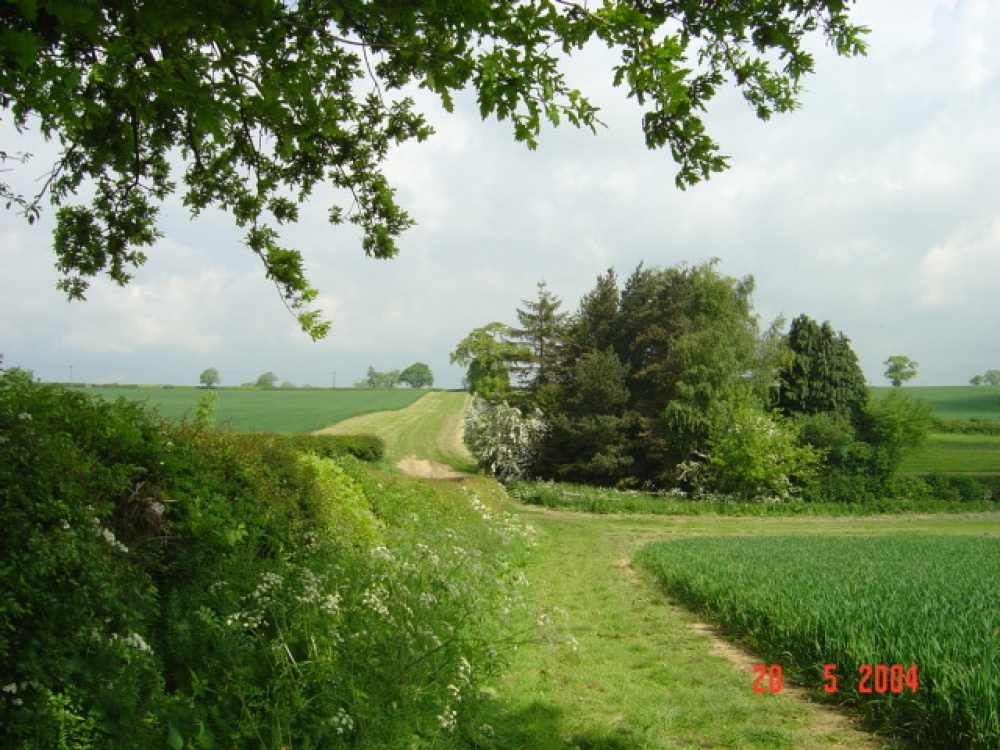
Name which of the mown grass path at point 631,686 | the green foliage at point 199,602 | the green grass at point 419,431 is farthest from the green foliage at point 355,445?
the green foliage at point 199,602

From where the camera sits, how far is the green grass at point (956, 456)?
33.8 metres

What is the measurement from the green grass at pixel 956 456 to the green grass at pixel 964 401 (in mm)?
7731

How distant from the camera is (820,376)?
32.2 meters

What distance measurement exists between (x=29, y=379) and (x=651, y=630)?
7.29 metres

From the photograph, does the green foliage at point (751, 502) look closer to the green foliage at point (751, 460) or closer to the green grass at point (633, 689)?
the green foliage at point (751, 460)

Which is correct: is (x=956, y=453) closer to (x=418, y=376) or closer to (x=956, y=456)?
(x=956, y=456)

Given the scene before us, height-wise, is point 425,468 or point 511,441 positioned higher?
point 511,441

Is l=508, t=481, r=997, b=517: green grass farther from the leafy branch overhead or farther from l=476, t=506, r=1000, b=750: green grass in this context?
the leafy branch overhead

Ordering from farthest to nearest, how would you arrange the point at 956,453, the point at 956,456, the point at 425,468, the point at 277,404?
the point at 277,404, the point at 956,453, the point at 956,456, the point at 425,468

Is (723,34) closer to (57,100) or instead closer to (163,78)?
(163,78)
